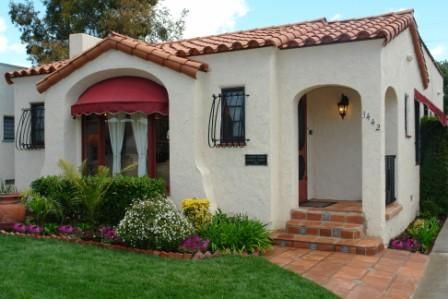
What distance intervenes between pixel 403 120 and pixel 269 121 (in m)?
4.37

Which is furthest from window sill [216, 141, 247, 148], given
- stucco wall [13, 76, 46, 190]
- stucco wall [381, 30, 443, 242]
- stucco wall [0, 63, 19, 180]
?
stucco wall [0, 63, 19, 180]

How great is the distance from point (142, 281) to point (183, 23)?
31.0m

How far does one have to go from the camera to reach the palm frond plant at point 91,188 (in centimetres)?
1138

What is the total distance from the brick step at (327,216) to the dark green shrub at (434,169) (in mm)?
5179

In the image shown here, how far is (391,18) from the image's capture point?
12812 millimetres

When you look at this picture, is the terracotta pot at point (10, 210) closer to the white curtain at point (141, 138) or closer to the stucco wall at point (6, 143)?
the white curtain at point (141, 138)

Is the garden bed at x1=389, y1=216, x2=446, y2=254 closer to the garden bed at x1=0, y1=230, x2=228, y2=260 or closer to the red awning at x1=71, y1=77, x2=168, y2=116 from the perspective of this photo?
the garden bed at x1=0, y1=230, x2=228, y2=260

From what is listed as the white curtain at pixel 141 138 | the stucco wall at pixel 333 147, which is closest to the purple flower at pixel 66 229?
the white curtain at pixel 141 138

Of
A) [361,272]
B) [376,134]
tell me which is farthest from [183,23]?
[361,272]

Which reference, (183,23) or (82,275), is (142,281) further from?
(183,23)

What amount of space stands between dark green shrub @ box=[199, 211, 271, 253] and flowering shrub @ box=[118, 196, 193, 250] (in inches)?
22.1

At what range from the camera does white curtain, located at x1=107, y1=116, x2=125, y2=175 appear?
1319cm

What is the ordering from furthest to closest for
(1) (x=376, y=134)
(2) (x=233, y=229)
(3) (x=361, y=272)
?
1. (1) (x=376, y=134)
2. (2) (x=233, y=229)
3. (3) (x=361, y=272)

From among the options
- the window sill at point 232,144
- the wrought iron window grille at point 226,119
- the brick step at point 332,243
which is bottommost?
the brick step at point 332,243
